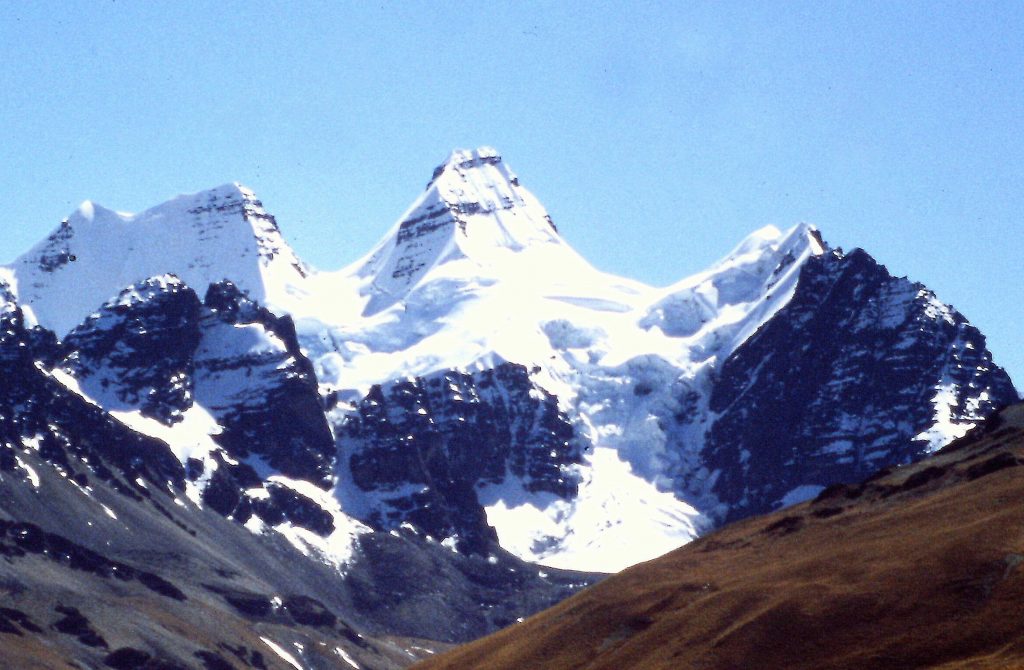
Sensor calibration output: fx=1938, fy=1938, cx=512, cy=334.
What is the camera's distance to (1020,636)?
113 metres

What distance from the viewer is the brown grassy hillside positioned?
396ft

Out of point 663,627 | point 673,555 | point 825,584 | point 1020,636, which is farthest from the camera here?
point 673,555

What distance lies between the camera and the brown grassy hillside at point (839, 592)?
121 metres

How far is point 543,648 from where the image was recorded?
15388 cm

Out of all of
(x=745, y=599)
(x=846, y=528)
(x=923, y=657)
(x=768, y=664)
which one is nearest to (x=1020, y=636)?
(x=923, y=657)

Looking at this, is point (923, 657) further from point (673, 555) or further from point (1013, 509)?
point (673, 555)

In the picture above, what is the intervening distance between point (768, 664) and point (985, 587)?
14.8m

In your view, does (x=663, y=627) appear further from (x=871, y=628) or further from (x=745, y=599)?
(x=871, y=628)

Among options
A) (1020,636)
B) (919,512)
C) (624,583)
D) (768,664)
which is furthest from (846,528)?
(1020,636)

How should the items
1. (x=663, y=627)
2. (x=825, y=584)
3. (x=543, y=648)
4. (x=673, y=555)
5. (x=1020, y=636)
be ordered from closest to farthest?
(x=1020, y=636) → (x=825, y=584) → (x=663, y=627) → (x=543, y=648) → (x=673, y=555)

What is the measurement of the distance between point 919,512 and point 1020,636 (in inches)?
1398

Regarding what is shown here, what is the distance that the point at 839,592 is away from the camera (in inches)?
5182

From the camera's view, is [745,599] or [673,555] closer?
[745,599]

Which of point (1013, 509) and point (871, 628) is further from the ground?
point (1013, 509)
